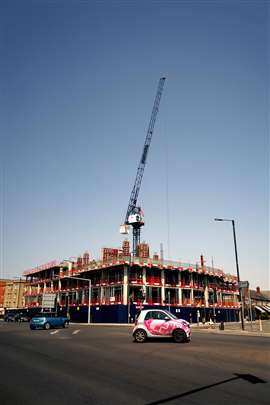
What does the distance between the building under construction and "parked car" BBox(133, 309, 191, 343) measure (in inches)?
1147

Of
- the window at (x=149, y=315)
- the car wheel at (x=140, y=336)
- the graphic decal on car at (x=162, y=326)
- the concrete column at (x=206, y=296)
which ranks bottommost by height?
the concrete column at (x=206, y=296)

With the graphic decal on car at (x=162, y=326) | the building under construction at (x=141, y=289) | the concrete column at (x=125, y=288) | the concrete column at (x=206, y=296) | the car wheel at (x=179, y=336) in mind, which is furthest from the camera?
the concrete column at (x=206, y=296)

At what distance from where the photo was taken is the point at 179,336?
16578 millimetres

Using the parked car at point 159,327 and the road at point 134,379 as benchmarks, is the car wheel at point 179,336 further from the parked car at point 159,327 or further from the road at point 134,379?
the road at point 134,379

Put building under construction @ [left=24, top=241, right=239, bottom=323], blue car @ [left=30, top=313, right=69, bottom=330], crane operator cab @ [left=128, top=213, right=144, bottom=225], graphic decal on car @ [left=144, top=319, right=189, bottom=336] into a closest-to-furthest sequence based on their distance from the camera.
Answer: graphic decal on car @ [left=144, top=319, right=189, bottom=336], blue car @ [left=30, top=313, right=69, bottom=330], building under construction @ [left=24, top=241, right=239, bottom=323], crane operator cab @ [left=128, top=213, right=144, bottom=225]

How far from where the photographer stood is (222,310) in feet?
207

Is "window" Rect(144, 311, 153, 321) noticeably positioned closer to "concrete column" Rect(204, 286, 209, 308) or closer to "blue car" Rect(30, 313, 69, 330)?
"blue car" Rect(30, 313, 69, 330)

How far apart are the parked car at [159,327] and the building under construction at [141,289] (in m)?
29.1

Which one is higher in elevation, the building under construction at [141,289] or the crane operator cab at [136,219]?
the crane operator cab at [136,219]

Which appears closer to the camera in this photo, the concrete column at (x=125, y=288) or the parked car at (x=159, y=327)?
the parked car at (x=159, y=327)

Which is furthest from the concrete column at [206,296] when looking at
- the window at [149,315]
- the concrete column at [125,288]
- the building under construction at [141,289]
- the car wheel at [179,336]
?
the window at [149,315]

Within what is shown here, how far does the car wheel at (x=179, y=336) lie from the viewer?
16547 millimetres

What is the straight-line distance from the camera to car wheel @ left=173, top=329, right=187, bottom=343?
54.3 feet

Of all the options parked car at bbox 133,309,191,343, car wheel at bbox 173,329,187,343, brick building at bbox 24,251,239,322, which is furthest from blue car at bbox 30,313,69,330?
car wheel at bbox 173,329,187,343
